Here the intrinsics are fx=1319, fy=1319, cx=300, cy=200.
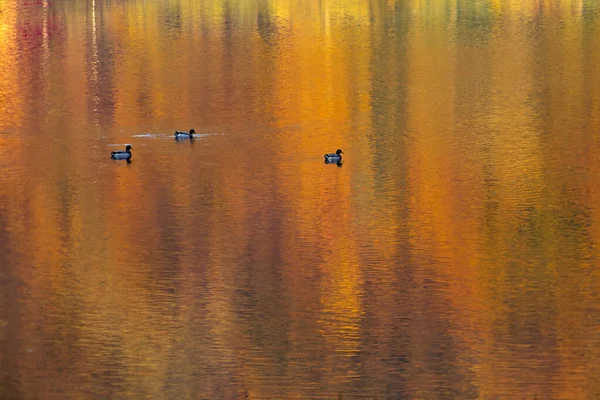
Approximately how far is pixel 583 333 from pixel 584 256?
14.9 ft

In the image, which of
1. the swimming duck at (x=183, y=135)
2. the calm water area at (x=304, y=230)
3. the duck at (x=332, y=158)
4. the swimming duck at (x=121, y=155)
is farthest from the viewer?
the swimming duck at (x=183, y=135)

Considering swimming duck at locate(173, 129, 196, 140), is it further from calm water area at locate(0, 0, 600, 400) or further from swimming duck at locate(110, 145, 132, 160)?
swimming duck at locate(110, 145, 132, 160)

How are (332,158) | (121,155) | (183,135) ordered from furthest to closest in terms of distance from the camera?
(183,135) → (121,155) → (332,158)

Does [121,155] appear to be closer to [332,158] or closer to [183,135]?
[183,135]

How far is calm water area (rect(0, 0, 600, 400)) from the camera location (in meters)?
21.3

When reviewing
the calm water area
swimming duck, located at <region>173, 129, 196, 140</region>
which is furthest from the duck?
swimming duck, located at <region>173, 129, 196, 140</region>

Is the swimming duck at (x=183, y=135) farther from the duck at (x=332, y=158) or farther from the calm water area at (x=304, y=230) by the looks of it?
the duck at (x=332, y=158)

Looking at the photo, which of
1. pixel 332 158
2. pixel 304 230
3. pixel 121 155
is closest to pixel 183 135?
pixel 121 155

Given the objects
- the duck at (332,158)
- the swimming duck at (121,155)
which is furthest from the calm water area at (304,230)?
the swimming duck at (121,155)

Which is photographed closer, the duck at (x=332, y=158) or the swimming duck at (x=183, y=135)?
the duck at (x=332, y=158)

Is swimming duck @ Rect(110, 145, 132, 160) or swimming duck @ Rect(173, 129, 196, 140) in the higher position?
swimming duck @ Rect(173, 129, 196, 140)

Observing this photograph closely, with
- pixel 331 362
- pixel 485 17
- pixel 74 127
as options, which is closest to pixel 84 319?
pixel 331 362

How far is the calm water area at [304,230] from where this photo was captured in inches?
839

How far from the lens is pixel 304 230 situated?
1134 inches
